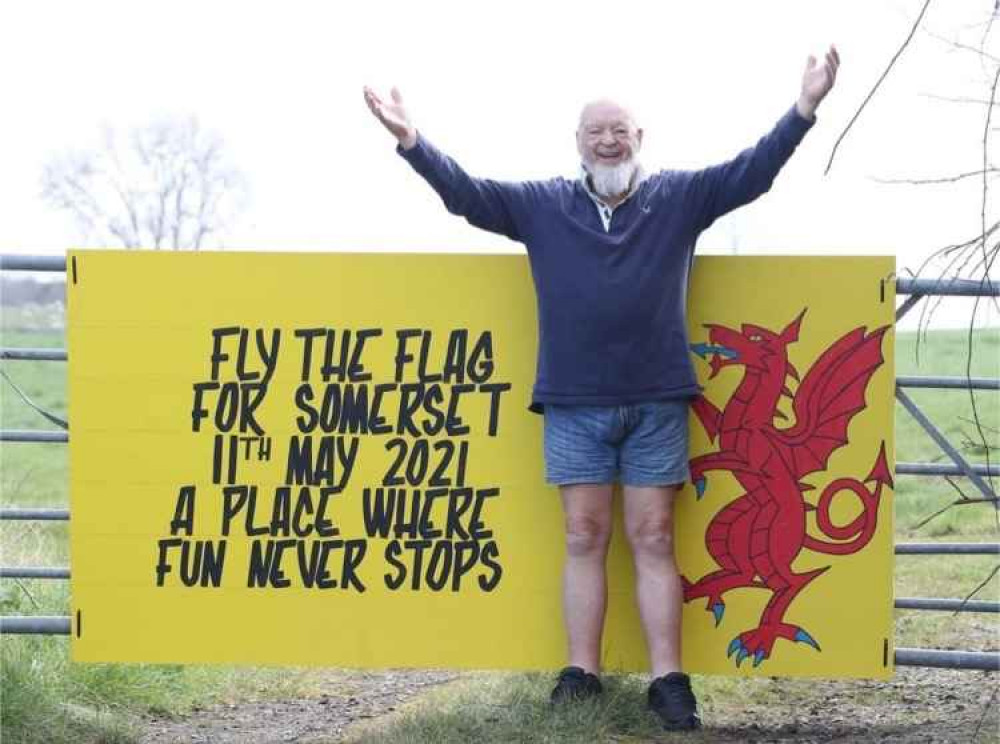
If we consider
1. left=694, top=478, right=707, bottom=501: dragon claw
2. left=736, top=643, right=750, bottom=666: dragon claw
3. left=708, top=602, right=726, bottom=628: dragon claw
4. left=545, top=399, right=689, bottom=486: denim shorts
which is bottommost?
left=736, top=643, right=750, bottom=666: dragon claw

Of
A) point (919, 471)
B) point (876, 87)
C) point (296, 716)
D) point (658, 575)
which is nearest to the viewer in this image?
point (876, 87)

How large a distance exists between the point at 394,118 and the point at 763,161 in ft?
4.02

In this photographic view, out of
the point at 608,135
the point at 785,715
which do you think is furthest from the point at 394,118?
the point at 785,715

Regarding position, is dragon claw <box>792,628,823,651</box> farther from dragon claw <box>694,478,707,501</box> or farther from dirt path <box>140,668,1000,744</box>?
dragon claw <box>694,478,707,501</box>

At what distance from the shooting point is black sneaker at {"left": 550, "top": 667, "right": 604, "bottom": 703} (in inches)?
184

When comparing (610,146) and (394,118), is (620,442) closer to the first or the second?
(610,146)

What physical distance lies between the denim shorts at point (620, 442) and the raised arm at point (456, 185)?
2.23 feet

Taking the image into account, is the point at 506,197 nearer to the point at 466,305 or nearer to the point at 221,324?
the point at 466,305

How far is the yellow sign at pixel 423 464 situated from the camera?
4918 mm

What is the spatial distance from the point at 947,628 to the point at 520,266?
3046mm

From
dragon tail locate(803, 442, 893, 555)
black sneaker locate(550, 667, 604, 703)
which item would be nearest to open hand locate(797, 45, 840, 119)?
dragon tail locate(803, 442, 893, 555)

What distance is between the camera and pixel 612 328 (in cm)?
456

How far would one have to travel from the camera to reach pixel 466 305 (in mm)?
4934

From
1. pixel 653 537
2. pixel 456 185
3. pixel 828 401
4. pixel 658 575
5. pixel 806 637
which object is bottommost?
pixel 806 637
